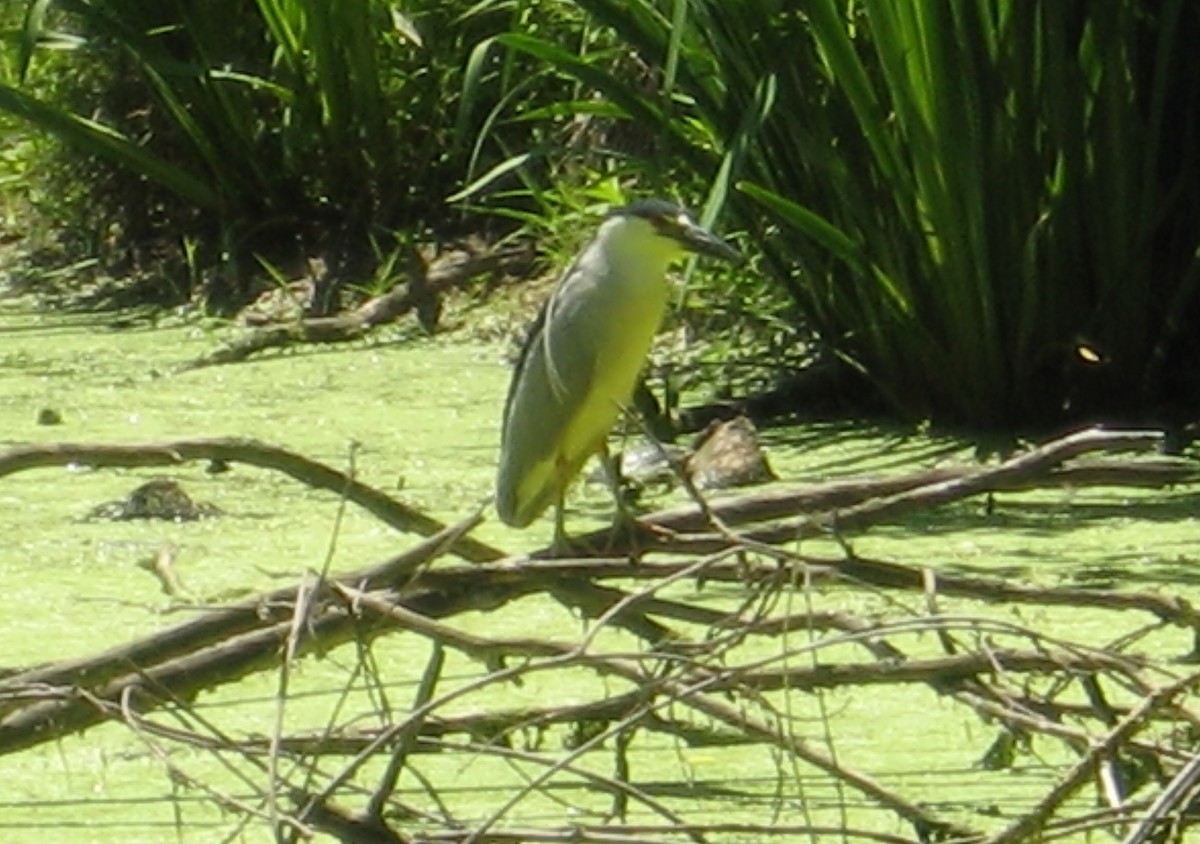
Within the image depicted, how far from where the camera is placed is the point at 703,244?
3340 millimetres

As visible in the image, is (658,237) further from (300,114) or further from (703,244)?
(300,114)

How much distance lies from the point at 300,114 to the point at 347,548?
2.67 metres

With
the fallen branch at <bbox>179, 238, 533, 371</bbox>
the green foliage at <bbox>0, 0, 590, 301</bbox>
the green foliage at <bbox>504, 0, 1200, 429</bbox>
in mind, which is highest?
the green foliage at <bbox>504, 0, 1200, 429</bbox>

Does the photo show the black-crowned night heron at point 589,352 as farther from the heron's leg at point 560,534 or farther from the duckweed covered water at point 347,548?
the duckweed covered water at point 347,548

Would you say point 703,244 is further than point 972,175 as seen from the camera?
No

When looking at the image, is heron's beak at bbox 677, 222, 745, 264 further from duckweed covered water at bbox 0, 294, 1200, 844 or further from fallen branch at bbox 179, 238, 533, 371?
fallen branch at bbox 179, 238, 533, 371

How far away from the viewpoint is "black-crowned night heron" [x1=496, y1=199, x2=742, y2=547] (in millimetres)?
3262

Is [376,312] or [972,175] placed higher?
[972,175]

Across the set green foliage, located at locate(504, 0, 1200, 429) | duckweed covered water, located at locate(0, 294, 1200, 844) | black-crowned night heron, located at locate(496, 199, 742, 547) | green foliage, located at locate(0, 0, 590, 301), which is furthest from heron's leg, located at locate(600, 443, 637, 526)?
green foliage, located at locate(0, 0, 590, 301)

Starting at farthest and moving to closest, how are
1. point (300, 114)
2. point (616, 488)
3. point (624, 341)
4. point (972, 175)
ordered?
1. point (300, 114)
2. point (972, 175)
3. point (624, 341)
4. point (616, 488)

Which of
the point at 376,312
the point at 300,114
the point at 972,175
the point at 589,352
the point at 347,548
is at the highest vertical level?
the point at 589,352

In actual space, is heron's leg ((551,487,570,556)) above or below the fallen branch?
above

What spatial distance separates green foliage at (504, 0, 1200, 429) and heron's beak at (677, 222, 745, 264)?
0.96 metres

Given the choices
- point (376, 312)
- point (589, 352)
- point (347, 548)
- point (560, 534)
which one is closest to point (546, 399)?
point (589, 352)
